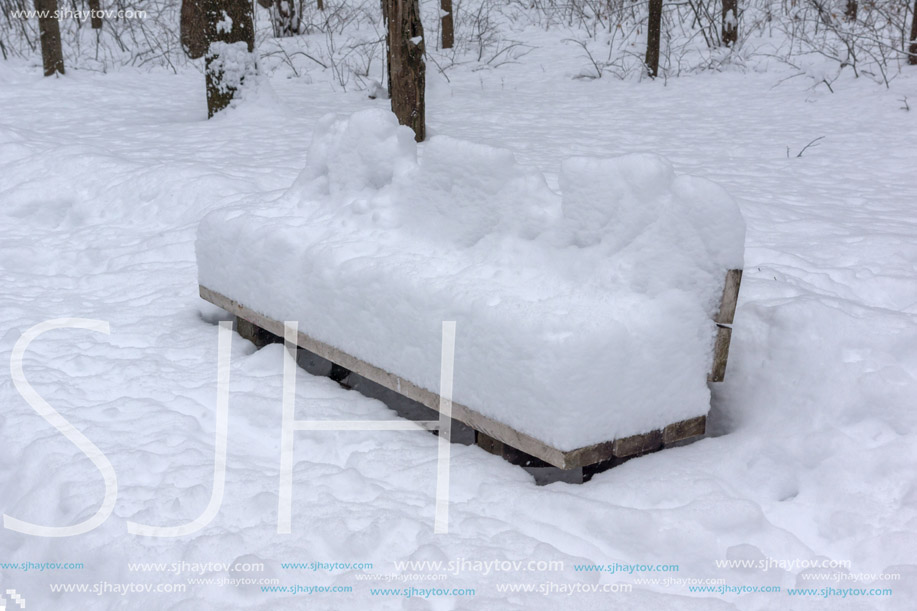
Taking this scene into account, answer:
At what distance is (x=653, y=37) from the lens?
1044 centimetres

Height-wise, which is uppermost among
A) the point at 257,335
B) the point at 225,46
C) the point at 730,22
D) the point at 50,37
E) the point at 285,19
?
the point at 285,19

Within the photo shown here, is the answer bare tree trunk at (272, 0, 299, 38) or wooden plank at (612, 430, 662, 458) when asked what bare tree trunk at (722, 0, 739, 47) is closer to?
bare tree trunk at (272, 0, 299, 38)

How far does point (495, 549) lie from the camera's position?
267 centimetres

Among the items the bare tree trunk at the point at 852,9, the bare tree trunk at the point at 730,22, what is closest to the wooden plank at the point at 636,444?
the bare tree trunk at the point at 730,22

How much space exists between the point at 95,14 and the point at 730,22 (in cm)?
1028

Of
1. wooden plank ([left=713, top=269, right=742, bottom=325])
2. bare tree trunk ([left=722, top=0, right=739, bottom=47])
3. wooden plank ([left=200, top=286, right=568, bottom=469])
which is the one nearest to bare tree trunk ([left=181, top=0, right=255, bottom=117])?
wooden plank ([left=200, top=286, right=568, bottom=469])

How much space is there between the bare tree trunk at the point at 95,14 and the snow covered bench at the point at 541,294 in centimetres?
1256

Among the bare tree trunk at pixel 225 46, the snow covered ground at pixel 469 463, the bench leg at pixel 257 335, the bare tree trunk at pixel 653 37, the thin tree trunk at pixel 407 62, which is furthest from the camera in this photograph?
the bare tree trunk at pixel 653 37

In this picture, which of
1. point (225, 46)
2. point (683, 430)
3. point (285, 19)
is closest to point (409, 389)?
point (683, 430)

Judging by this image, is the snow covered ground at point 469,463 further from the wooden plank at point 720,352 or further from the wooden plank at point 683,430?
the wooden plank at point 720,352

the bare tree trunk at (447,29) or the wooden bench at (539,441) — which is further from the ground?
the bare tree trunk at (447,29)

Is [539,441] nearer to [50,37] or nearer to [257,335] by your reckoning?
[257,335]

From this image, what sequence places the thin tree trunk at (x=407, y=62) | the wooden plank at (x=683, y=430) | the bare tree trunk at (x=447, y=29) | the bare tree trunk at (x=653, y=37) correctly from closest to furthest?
the wooden plank at (x=683, y=430), the thin tree trunk at (x=407, y=62), the bare tree trunk at (x=653, y=37), the bare tree trunk at (x=447, y=29)

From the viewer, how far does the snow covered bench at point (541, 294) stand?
2844 mm
